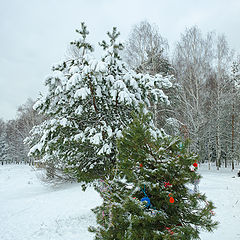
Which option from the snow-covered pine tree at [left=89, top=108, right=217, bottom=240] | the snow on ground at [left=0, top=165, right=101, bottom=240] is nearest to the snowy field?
the snow on ground at [left=0, top=165, right=101, bottom=240]

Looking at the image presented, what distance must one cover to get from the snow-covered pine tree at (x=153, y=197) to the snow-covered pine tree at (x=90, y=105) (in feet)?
5.54

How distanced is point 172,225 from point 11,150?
49.1 m

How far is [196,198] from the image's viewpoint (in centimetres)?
226

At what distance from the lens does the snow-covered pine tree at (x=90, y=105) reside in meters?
4.17

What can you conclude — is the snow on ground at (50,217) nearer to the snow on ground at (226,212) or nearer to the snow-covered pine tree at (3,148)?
the snow on ground at (226,212)

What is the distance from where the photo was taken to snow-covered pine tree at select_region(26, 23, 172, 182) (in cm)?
417

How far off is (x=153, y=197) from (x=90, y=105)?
3.21 meters

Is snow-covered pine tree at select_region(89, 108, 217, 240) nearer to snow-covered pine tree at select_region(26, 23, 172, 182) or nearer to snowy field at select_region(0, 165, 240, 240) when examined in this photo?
snow-covered pine tree at select_region(26, 23, 172, 182)

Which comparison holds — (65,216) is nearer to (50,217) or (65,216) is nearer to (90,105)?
(50,217)

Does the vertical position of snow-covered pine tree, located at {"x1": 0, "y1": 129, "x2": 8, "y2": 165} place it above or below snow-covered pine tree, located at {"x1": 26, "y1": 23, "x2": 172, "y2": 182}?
below

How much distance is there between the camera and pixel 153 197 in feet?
7.50

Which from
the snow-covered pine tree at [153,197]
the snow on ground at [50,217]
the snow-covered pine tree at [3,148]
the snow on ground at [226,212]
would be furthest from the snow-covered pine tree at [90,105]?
the snow-covered pine tree at [3,148]

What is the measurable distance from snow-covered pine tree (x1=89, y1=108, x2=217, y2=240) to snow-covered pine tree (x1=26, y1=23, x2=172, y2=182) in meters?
1.69

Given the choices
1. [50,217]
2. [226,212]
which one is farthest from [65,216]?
[226,212]
